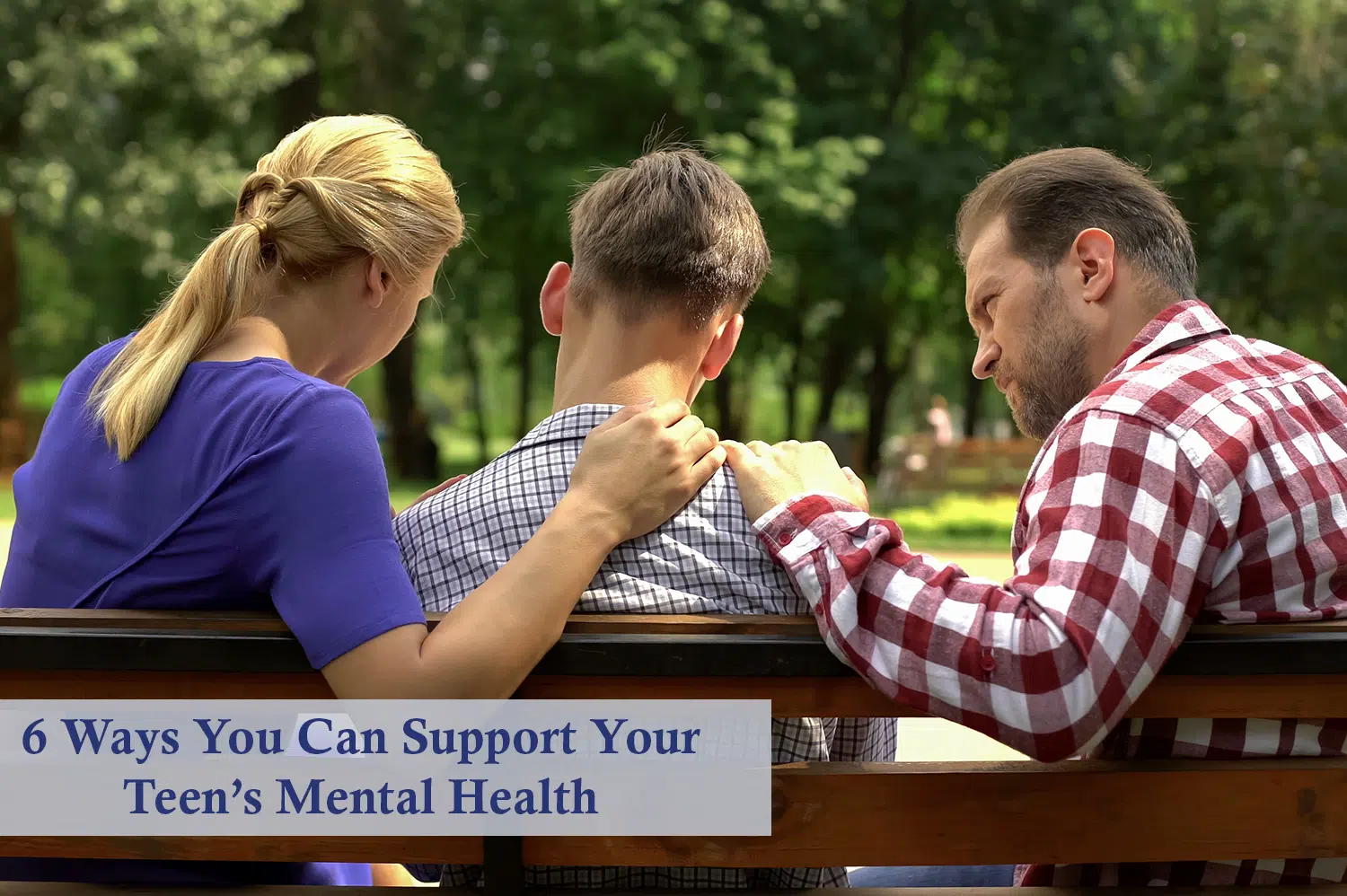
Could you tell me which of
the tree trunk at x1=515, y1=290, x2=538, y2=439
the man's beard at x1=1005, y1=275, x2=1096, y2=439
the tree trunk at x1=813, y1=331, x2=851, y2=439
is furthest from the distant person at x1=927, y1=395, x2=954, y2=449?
the man's beard at x1=1005, y1=275, x2=1096, y2=439

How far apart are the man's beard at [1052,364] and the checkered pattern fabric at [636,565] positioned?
68cm

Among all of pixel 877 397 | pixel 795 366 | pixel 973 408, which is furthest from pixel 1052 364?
pixel 973 408

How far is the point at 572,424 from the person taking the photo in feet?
7.25

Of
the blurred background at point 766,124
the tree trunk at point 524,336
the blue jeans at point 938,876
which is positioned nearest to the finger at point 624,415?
Answer: the blue jeans at point 938,876

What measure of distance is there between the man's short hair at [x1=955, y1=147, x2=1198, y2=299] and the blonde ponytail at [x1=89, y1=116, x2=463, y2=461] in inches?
39.5

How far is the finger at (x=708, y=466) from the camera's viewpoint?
2.07 m

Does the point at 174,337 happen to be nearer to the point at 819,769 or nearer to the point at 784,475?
the point at 784,475

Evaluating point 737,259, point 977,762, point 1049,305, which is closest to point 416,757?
point 977,762

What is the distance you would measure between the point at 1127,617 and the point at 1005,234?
37.1 inches

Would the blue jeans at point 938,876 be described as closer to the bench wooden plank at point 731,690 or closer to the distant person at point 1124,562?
the distant person at point 1124,562

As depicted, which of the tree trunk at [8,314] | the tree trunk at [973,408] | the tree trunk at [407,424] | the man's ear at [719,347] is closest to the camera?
the man's ear at [719,347]

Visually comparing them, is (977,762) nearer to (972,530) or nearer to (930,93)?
(972,530)

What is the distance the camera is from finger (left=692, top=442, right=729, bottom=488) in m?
2.07

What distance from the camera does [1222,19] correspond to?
24.1 meters
